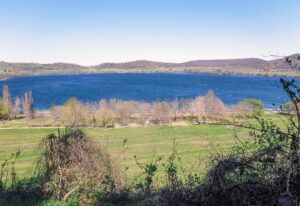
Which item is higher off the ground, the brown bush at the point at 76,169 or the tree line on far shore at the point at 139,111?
the brown bush at the point at 76,169

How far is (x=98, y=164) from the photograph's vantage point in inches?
281

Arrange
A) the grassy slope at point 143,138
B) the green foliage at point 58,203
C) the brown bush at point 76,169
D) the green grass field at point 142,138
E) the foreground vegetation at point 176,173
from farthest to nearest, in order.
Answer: the grassy slope at point 143,138 → the green grass field at point 142,138 → the brown bush at point 76,169 → the green foliage at point 58,203 → the foreground vegetation at point 176,173

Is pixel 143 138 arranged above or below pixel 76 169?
below

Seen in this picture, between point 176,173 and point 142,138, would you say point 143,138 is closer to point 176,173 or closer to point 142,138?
point 142,138

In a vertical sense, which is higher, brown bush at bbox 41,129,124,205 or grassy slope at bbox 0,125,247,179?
brown bush at bbox 41,129,124,205

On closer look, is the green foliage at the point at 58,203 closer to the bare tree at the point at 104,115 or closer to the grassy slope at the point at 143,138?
the grassy slope at the point at 143,138

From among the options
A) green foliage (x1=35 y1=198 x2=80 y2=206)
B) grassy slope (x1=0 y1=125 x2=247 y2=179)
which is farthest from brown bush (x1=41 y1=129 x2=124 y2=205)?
grassy slope (x1=0 y1=125 x2=247 y2=179)

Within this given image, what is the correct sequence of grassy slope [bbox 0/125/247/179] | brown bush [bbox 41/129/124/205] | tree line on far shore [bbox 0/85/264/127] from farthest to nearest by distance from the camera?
tree line on far shore [bbox 0/85/264/127] < grassy slope [bbox 0/125/247/179] < brown bush [bbox 41/129/124/205]

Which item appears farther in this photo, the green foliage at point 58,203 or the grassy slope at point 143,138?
the grassy slope at point 143,138

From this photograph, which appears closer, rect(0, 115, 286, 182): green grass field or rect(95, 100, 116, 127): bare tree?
rect(0, 115, 286, 182): green grass field

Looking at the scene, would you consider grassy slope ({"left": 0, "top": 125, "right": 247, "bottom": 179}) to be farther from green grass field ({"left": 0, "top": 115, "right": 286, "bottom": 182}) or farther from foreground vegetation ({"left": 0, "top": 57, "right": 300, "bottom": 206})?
foreground vegetation ({"left": 0, "top": 57, "right": 300, "bottom": 206})

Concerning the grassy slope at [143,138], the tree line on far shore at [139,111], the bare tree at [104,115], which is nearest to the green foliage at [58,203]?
the grassy slope at [143,138]

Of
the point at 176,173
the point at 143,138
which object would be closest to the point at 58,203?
the point at 176,173

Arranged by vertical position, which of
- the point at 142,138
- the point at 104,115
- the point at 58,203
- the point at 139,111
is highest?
the point at 58,203
